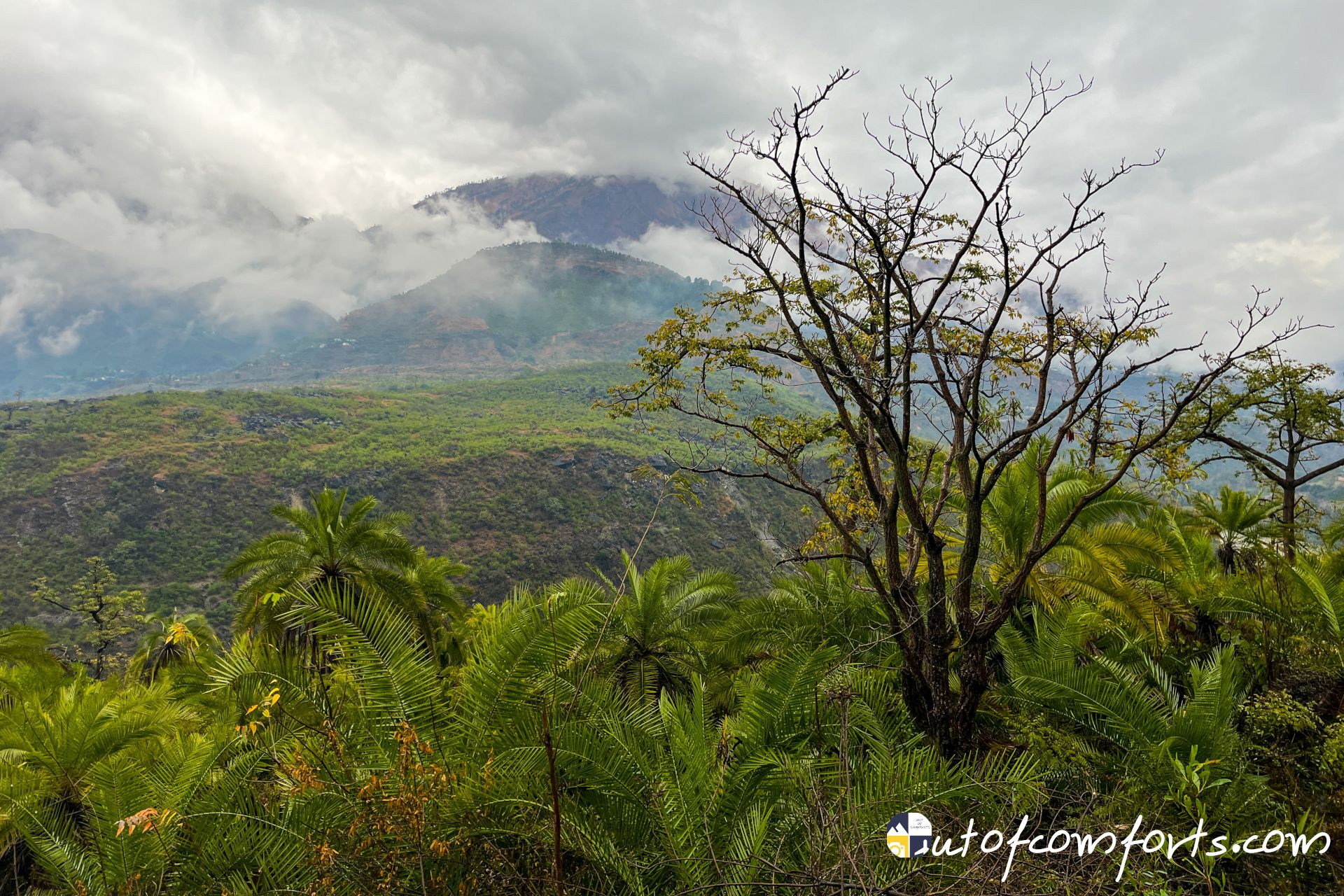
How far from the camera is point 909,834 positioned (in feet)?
11.7

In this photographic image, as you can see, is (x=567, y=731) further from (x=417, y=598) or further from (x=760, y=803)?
(x=417, y=598)

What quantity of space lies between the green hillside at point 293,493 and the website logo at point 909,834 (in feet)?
143

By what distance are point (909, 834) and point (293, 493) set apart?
82.9m

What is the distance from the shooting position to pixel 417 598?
15141 mm

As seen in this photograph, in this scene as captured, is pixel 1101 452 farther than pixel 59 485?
No

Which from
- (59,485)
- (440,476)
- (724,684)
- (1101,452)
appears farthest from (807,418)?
(59,485)

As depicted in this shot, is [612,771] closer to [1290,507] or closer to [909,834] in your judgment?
[909,834]

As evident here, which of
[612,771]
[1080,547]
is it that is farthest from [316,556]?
[1080,547]

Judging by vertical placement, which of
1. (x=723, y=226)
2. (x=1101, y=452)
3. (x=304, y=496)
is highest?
(x=723, y=226)

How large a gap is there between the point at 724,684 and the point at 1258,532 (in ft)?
39.7

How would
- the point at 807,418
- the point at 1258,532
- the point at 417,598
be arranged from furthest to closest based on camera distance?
1. the point at 417,598
2. the point at 1258,532
3. the point at 807,418

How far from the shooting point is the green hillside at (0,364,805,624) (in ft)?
184

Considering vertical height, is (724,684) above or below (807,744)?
below

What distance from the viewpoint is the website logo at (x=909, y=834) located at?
3.46m
